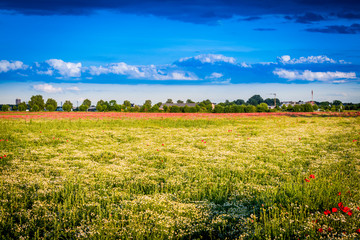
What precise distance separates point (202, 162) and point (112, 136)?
12.3 meters

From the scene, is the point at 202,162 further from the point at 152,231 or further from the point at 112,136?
the point at 112,136

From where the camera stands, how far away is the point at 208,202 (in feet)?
24.6

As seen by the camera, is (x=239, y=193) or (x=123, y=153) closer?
(x=239, y=193)

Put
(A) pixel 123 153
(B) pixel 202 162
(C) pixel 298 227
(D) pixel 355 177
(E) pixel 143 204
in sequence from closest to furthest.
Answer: (C) pixel 298 227 → (E) pixel 143 204 → (D) pixel 355 177 → (B) pixel 202 162 → (A) pixel 123 153

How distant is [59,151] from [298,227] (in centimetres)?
1470

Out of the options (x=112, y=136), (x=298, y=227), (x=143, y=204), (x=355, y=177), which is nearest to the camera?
(x=298, y=227)

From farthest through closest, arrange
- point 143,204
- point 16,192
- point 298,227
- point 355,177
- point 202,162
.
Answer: point 202,162 < point 355,177 < point 16,192 < point 143,204 < point 298,227

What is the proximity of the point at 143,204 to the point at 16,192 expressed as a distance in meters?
4.68

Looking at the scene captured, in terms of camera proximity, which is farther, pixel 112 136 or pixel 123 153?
pixel 112 136

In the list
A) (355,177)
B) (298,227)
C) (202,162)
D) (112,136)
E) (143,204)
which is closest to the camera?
(298,227)

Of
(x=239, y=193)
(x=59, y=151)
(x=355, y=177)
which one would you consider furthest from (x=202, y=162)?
(x=59, y=151)

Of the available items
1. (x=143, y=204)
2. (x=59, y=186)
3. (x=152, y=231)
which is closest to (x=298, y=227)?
(x=152, y=231)

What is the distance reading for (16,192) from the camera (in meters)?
7.97

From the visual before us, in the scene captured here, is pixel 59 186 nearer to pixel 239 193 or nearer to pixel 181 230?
pixel 181 230
